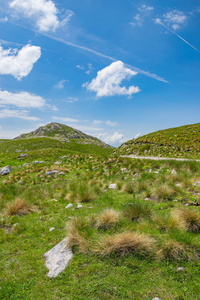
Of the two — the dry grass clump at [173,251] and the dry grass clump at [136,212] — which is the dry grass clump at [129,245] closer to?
the dry grass clump at [173,251]

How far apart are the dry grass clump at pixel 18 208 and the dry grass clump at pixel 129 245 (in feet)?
17.1

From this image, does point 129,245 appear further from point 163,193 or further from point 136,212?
point 163,193

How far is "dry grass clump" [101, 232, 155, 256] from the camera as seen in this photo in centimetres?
466

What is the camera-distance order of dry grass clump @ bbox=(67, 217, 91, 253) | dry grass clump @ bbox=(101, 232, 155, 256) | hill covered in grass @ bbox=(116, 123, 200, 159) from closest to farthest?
1. dry grass clump @ bbox=(101, 232, 155, 256)
2. dry grass clump @ bbox=(67, 217, 91, 253)
3. hill covered in grass @ bbox=(116, 123, 200, 159)

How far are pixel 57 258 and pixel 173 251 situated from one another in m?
3.28

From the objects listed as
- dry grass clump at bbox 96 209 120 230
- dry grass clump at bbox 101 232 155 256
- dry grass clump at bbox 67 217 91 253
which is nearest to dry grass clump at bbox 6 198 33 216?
dry grass clump at bbox 67 217 91 253

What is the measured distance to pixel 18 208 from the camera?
8.35 meters

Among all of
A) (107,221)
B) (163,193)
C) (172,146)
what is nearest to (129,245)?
(107,221)

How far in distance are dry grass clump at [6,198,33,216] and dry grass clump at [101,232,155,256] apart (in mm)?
5209

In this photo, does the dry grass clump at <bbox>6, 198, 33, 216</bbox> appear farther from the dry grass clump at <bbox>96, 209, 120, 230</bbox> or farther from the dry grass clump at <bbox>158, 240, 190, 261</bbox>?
the dry grass clump at <bbox>158, 240, 190, 261</bbox>

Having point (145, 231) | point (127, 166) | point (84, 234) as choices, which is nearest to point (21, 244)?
point (84, 234)

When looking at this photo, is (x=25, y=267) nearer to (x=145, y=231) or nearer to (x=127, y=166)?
(x=145, y=231)

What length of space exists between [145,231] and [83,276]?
7.89ft

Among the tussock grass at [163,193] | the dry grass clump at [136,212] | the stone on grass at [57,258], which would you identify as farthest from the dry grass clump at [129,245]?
the tussock grass at [163,193]
